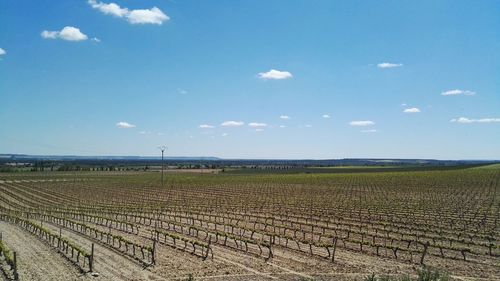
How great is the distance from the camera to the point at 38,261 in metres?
25.7

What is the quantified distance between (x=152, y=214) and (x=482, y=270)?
33.2 metres

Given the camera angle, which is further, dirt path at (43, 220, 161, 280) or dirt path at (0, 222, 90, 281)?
dirt path at (0, 222, 90, 281)

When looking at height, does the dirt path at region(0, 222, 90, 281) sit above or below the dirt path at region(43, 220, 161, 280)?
below

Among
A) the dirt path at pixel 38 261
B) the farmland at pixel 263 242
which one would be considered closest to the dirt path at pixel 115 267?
the farmland at pixel 263 242

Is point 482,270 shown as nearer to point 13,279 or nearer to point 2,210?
point 13,279

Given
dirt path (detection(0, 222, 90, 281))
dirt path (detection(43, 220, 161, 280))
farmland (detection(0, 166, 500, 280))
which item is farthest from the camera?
farmland (detection(0, 166, 500, 280))

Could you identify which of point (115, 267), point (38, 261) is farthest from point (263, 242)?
point (38, 261)

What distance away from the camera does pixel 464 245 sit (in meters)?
30.3

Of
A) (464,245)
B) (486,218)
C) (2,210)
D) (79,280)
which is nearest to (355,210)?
(486,218)

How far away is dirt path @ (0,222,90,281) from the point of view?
73.4 feet

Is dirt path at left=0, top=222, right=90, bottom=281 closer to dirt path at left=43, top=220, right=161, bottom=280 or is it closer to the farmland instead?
the farmland

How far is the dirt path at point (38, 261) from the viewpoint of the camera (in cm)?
2236

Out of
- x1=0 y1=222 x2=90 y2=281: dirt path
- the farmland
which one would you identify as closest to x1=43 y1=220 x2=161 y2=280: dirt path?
the farmland

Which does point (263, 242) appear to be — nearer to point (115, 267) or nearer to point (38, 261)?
point (115, 267)
